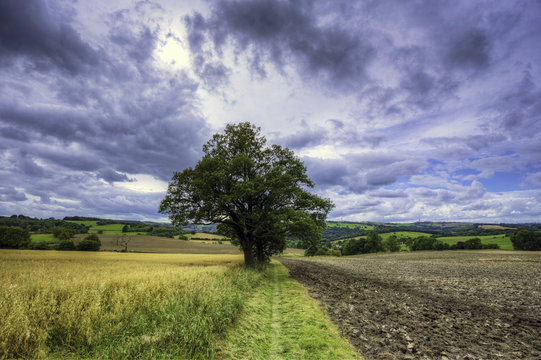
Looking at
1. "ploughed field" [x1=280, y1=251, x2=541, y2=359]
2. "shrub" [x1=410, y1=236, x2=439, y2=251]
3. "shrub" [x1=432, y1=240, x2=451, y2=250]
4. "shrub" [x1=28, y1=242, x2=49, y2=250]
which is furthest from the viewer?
"shrub" [x1=410, y1=236, x2=439, y2=251]

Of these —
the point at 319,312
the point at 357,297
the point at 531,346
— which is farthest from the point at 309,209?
the point at 531,346

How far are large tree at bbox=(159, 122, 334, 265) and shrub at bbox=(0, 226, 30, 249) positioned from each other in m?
55.3

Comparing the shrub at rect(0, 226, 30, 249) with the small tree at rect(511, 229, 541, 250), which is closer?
the shrub at rect(0, 226, 30, 249)

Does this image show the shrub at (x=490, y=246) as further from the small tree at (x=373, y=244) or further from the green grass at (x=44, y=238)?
the green grass at (x=44, y=238)

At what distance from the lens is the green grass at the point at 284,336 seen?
7551 mm

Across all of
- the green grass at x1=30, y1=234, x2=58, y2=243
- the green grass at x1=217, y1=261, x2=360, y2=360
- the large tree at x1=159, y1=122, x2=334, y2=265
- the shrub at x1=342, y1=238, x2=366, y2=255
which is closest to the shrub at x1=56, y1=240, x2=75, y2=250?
the green grass at x1=30, y1=234, x2=58, y2=243

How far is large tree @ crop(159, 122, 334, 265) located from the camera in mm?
23547

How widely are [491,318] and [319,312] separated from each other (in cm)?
840

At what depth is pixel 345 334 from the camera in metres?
9.31

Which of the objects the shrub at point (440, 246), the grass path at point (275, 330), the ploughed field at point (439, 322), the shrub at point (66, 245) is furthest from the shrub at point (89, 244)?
the shrub at point (440, 246)

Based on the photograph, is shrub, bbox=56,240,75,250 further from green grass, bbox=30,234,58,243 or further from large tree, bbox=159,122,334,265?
large tree, bbox=159,122,334,265

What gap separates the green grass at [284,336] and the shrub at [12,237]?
71549mm

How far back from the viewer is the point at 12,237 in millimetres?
52281

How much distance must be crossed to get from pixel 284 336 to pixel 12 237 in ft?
246
